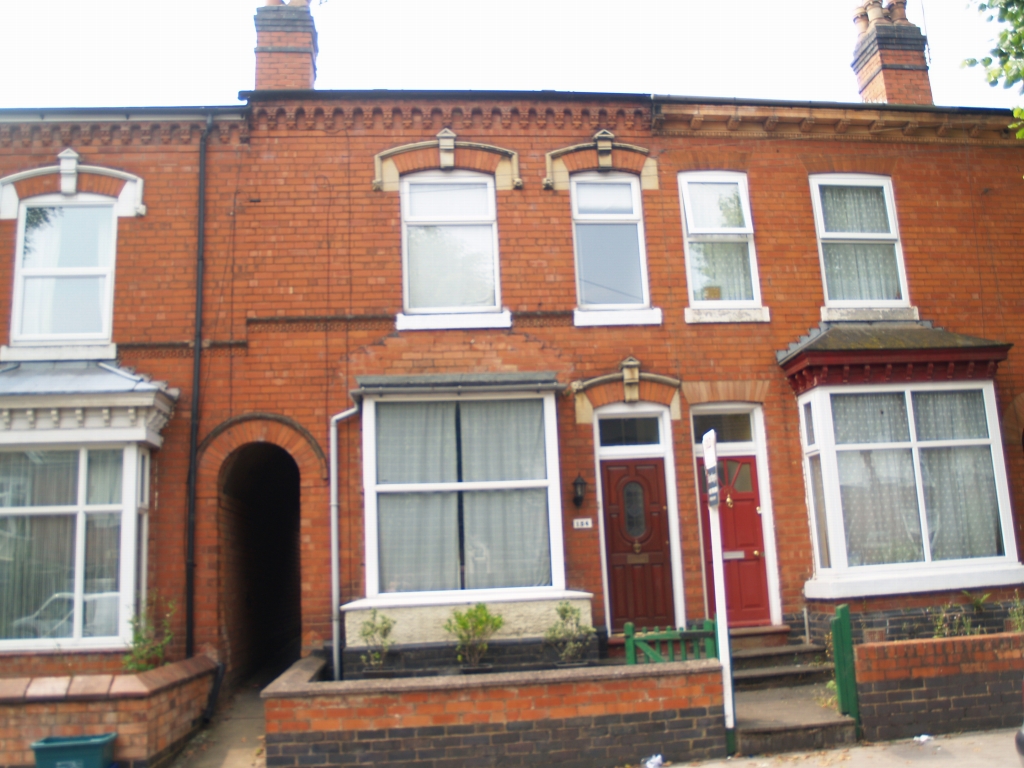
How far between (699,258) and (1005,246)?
4.11 meters

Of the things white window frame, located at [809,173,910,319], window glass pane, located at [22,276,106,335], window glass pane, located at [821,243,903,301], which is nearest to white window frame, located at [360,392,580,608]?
window glass pane, located at [22,276,106,335]

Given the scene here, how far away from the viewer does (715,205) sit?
36.6 feet

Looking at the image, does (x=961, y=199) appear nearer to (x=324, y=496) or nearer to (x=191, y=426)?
(x=324, y=496)

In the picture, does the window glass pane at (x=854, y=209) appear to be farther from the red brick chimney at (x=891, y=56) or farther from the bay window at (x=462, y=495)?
the bay window at (x=462, y=495)

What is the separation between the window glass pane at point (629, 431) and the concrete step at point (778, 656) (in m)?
2.55

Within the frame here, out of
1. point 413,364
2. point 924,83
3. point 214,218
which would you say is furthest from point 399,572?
point 924,83

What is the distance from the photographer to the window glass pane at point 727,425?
10.7 metres

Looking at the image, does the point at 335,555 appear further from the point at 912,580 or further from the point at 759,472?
the point at 912,580

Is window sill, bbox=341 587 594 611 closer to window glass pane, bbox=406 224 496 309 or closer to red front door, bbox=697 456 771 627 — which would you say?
red front door, bbox=697 456 771 627

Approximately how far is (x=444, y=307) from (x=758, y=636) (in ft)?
17.0

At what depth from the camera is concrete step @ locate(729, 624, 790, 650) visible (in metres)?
9.84

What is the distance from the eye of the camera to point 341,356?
10.2 metres

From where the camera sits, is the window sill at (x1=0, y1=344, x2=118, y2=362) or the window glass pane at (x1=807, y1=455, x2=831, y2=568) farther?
the window glass pane at (x1=807, y1=455, x2=831, y2=568)

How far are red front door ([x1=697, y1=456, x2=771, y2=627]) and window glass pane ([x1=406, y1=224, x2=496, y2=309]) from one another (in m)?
3.38
